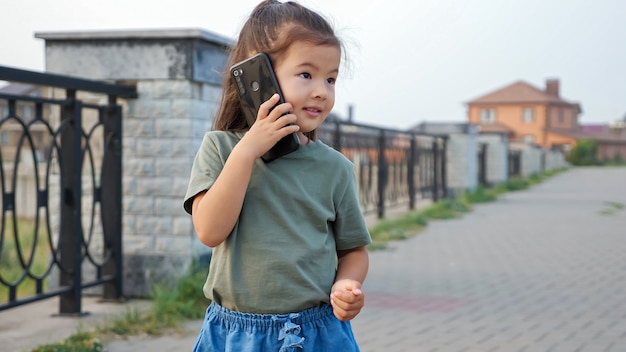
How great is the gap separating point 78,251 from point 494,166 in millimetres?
20311

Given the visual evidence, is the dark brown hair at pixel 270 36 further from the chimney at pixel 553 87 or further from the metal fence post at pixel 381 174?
the chimney at pixel 553 87

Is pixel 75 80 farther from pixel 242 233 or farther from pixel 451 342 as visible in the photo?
pixel 242 233

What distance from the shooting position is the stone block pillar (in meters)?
6.02

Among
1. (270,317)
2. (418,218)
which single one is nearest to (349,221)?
(270,317)

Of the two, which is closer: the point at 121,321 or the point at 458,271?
the point at 121,321

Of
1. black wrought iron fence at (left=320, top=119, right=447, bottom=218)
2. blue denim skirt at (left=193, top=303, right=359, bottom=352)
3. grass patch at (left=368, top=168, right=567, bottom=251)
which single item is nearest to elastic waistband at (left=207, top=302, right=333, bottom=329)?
blue denim skirt at (left=193, top=303, right=359, bottom=352)

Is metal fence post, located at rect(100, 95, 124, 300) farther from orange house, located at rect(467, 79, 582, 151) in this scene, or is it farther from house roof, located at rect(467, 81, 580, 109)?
house roof, located at rect(467, 81, 580, 109)

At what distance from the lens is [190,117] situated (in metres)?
6.02

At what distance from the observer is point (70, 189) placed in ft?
17.9

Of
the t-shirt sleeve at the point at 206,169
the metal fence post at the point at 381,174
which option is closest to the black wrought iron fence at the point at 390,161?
the metal fence post at the point at 381,174

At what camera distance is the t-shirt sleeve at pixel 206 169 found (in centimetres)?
204

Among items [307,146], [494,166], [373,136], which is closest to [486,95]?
[494,166]

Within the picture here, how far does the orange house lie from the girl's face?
76514 mm

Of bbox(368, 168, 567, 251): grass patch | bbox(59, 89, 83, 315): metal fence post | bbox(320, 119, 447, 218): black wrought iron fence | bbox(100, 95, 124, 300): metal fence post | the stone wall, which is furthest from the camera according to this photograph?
the stone wall
